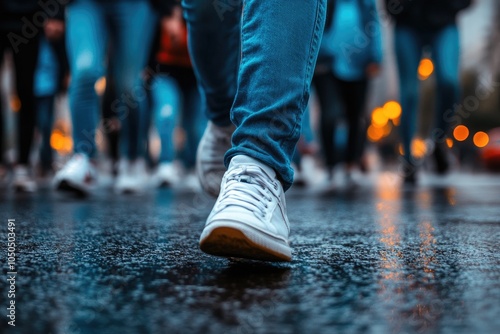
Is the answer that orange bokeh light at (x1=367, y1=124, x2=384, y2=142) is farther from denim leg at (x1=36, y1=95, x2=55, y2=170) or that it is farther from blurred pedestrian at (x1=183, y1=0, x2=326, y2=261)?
blurred pedestrian at (x1=183, y1=0, x2=326, y2=261)

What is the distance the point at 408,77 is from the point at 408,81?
38 mm

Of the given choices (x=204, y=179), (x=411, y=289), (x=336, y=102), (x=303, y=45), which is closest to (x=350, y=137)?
(x=336, y=102)

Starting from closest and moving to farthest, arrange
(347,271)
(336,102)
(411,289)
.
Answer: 1. (411,289)
2. (347,271)
3. (336,102)

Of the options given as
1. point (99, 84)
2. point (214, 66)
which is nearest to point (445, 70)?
point (214, 66)

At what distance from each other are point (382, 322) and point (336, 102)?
5.47m

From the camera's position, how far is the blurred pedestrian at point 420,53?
555 cm

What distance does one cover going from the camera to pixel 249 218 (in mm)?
1356

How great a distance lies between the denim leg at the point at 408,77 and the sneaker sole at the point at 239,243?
4.60 metres

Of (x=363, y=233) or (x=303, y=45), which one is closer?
(x=303, y=45)

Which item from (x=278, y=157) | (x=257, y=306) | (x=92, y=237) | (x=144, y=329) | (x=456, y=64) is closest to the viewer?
(x=144, y=329)

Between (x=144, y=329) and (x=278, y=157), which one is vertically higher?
(x=278, y=157)

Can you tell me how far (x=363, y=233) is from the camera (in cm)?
208

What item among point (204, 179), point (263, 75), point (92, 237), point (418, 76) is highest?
point (418, 76)

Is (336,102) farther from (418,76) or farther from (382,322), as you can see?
(382,322)
